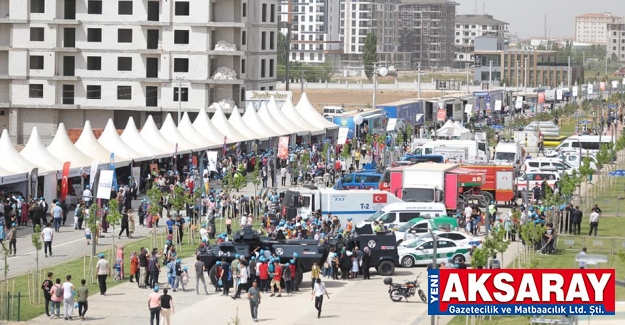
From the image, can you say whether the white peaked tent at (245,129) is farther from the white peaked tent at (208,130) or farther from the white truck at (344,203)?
the white truck at (344,203)

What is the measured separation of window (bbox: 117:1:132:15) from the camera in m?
103

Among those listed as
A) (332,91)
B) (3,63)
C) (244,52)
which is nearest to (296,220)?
(244,52)

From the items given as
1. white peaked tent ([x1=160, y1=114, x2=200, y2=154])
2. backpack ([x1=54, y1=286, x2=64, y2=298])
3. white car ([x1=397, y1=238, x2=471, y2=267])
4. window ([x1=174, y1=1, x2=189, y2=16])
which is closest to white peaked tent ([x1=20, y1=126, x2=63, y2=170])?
white peaked tent ([x1=160, y1=114, x2=200, y2=154])

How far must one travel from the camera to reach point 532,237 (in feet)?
147

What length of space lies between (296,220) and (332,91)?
117854 mm

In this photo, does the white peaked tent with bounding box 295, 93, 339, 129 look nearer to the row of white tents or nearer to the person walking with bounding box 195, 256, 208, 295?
the row of white tents

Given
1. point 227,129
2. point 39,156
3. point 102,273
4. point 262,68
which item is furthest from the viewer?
point 262,68

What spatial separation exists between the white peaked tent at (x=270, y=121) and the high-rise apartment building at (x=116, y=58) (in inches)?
695

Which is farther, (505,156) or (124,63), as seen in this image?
(124,63)

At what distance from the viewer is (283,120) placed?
8575cm

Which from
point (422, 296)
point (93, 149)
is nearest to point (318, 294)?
point (422, 296)

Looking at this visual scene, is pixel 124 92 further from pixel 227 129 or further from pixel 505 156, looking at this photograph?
pixel 505 156

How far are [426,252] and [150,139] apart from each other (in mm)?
26455

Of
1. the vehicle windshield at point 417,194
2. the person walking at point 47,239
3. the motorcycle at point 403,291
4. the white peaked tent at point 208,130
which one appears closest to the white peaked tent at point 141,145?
the white peaked tent at point 208,130
